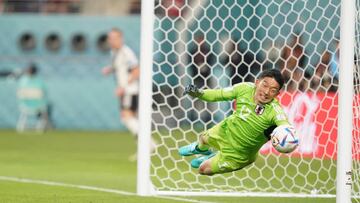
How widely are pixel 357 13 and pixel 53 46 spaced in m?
20.3

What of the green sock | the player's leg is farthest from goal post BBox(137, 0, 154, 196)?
the player's leg

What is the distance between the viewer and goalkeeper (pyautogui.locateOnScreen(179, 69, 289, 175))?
9219 millimetres

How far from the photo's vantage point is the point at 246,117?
951 cm

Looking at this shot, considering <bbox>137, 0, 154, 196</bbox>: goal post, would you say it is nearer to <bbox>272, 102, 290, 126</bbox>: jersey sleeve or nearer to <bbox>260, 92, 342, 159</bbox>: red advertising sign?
<bbox>272, 102, 290, 126</bbox>: jersey sleeve

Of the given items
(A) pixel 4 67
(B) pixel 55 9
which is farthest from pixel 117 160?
(B) pixel 55 9

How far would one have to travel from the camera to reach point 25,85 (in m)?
25.8

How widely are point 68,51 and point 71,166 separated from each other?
15157 millimetres

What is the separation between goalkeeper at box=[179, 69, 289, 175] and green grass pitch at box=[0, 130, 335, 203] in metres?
0.63

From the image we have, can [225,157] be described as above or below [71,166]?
above

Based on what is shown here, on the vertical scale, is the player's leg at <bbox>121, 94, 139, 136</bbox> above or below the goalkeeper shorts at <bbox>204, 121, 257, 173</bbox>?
above

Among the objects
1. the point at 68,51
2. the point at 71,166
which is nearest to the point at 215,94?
the point at 71,166

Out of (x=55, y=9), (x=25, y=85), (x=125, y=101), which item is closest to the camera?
(x=125, y=101)

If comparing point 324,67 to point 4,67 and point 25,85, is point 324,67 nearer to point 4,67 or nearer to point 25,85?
point 25,85

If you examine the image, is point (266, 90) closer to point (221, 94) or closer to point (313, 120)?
point (221, 94)
